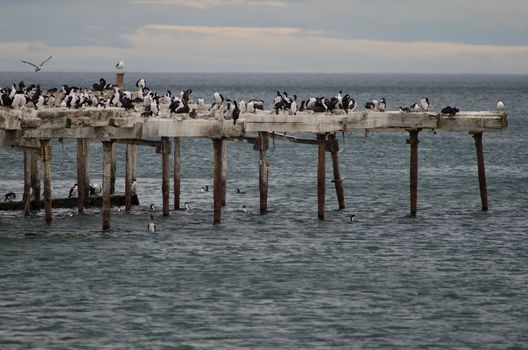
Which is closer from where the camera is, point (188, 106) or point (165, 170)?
point (165, 170)

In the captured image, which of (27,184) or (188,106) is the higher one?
(188,106)

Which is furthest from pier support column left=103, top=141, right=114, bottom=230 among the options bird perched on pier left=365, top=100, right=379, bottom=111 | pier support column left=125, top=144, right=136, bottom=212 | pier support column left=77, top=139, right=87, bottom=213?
bird perched on pier left=365, top=100, right=379, bottom=111

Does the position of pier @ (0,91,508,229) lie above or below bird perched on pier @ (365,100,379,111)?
below

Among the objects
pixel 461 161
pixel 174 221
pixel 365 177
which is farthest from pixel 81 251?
pixel 461 161

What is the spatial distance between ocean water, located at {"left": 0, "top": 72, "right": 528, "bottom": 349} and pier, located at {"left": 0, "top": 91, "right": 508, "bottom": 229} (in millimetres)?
1620

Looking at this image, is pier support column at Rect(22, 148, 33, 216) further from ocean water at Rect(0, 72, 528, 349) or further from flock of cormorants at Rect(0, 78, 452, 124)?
flock of cormorants at Rect(0, 78, 452, 124)

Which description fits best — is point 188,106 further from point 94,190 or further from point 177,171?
point 94,190

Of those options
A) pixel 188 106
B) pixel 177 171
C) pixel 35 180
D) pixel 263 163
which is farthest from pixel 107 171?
pixel 263 163

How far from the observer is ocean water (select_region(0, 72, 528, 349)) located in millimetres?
33938

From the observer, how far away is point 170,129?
156ft

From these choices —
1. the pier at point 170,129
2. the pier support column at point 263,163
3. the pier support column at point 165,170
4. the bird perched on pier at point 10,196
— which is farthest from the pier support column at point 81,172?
the pier support column at point 263,163

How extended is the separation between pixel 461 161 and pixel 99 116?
4808cm

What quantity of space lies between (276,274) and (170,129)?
8.46m

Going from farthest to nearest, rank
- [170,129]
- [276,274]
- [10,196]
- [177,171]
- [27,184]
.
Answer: [10,196] → [177,171] → [27,184] → [170,129] → [276,274]
